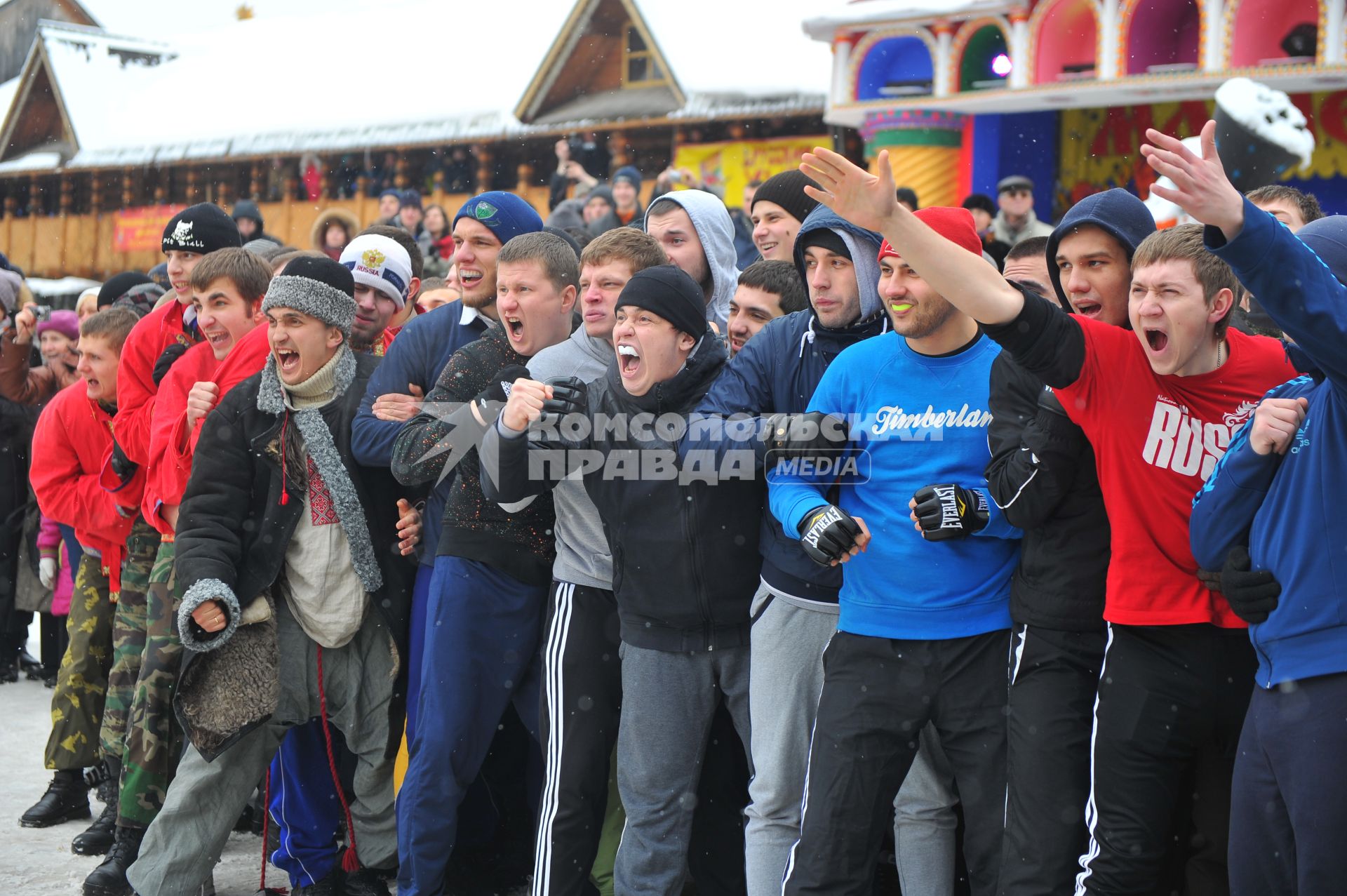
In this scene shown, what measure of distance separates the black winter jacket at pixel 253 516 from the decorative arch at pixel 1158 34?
8.98 m

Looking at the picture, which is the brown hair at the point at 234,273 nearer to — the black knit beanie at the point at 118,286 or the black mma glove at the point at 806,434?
the black mma glove at the point at 806,434

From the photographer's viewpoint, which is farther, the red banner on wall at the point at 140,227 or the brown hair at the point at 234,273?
the red banner on wall at the point at 140,227

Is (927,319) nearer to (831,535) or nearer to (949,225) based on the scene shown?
(949,225)

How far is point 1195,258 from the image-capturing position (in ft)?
10.2

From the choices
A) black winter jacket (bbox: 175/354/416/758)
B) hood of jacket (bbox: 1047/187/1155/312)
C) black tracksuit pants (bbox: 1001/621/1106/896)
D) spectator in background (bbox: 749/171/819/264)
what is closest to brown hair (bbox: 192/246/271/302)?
black winter jacket (bbox: 175/354/416/758)

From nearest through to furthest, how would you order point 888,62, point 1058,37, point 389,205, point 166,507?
1. point 166,507
2. point 1058,37
3. point 888,62
4. point 389,205

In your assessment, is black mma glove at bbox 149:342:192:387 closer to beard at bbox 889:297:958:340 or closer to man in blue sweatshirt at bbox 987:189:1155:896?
beard at bbox 889:297:958:340

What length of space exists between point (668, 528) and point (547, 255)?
1.18 m

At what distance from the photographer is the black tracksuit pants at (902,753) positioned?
336cm

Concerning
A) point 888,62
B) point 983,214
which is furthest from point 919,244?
point 888,62

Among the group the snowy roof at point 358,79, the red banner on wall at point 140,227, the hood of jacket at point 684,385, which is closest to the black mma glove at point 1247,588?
the hood of jacket at point 684,385

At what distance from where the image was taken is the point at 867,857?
3387 millimetres

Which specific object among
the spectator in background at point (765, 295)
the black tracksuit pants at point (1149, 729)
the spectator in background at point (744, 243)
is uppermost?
the spectator in background at point (744, 243)

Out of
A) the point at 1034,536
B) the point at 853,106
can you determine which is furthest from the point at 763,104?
the point at 1034,536
